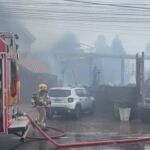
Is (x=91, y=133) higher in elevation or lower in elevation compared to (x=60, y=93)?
lower

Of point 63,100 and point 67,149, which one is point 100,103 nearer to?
point 63,100

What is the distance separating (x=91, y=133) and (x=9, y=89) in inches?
230

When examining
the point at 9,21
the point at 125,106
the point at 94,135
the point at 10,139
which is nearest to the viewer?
the point at 10,139

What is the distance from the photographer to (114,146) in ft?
40.1

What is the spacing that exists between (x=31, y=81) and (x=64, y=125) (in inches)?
675

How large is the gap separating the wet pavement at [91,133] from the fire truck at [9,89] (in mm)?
1062

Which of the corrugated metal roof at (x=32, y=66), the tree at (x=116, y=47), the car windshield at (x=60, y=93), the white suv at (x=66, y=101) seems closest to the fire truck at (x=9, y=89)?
the white suv at (x=66, y=101)

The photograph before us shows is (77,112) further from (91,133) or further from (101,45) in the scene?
(101,45)

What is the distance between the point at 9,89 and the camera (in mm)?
10281

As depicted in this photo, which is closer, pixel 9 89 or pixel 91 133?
pixel 9 89

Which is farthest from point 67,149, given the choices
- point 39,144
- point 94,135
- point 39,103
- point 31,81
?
point 31,81

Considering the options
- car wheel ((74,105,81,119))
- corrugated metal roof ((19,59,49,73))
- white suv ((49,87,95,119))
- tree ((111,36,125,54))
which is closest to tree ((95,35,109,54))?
tree ((111,36,125,54))

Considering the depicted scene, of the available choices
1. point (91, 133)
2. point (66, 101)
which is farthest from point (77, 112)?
point (91, 133)

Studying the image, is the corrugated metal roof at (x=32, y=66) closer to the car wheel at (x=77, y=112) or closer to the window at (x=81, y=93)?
the window at (x=81, y=93)
